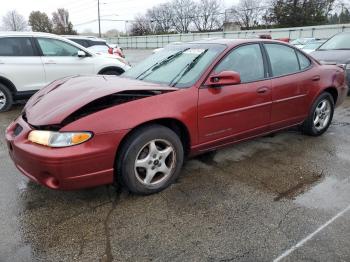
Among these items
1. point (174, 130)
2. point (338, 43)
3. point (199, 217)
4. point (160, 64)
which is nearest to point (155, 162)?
point (174, 130)

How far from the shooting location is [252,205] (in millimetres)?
3156

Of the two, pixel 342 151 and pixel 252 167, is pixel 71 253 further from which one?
pixel 342 151

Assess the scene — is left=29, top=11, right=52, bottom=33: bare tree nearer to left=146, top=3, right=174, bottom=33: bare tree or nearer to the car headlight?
left=146, top=3, right=174, bottom=33: bare tree

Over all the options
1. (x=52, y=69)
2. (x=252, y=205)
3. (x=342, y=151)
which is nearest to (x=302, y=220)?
(x=252, y=205)

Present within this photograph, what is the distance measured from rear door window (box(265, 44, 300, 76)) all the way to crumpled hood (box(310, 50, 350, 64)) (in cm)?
375

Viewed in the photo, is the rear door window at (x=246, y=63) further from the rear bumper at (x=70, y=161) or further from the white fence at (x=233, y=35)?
the white fence at (x=233, y=35)

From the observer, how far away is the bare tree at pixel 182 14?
77000 millimetres

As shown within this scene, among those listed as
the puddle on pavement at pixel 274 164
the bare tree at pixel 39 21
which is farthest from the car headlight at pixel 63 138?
the bare tree at pixel 39 21

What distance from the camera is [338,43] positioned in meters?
8.74

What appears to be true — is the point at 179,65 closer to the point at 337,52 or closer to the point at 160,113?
the point at 160,113

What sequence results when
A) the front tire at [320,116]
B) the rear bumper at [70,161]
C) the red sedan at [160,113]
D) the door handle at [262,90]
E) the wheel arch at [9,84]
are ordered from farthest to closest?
1. the wheel arch at [9,84]
2. the front tire at [320,116]
3. the door handle at [262,90]
4. the red sedan at [160,113]
5. the rear bumper at [70,161]

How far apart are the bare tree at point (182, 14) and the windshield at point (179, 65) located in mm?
74116

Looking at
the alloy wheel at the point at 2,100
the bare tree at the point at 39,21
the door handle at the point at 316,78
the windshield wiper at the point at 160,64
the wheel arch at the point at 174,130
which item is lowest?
the alloy wheel at the point at 2,100

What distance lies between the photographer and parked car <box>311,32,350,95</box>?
25.3 feet
